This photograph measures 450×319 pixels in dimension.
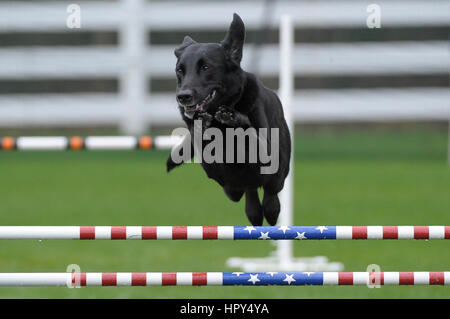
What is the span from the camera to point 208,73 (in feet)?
7.61

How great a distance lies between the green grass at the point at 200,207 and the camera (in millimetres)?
7364

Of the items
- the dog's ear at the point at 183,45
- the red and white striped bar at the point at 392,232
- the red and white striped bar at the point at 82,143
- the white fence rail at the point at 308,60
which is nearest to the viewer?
the dog's ear at the point at 183,45

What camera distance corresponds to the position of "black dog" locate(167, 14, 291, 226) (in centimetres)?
228

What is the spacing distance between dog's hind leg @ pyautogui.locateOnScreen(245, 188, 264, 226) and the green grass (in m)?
3.43

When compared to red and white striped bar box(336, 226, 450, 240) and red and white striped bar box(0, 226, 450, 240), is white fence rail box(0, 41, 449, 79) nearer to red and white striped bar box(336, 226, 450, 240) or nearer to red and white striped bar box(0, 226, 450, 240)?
red and white striped bar box(0, 226, 450, 240)

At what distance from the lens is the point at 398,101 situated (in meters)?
23.2

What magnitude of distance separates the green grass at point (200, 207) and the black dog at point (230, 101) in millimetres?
3709

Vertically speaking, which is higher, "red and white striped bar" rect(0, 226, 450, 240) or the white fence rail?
the white fence rail

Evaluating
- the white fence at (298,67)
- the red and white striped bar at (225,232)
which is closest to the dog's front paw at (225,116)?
the red and white striped bar at (225,232)

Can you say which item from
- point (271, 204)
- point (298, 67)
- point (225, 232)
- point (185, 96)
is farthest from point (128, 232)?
point (298, 67)

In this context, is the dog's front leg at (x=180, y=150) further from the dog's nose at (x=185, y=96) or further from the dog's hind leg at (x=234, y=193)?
the dog's nose at (x=185, y=96)

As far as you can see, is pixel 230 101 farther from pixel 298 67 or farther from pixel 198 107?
pixel 298 67

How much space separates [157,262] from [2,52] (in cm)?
1486

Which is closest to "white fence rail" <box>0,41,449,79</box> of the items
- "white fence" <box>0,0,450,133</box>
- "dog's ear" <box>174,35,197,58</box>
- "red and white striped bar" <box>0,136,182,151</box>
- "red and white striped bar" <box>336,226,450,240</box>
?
"white fence" <box>0,0,450,133</box>
